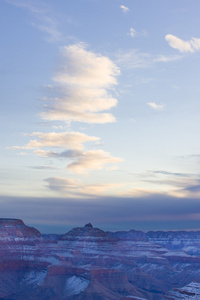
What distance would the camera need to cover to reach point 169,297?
16012 centimetres

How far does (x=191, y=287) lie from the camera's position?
166m

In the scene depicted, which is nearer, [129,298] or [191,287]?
[191,287]

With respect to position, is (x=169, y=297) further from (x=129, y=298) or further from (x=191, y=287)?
(x=129, y=298)

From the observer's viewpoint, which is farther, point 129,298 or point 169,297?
point 129,298

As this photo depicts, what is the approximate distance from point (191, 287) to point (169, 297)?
10697 mm

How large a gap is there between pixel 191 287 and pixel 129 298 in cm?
2699

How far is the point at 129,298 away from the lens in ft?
586

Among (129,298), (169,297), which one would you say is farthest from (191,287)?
(129,298)
